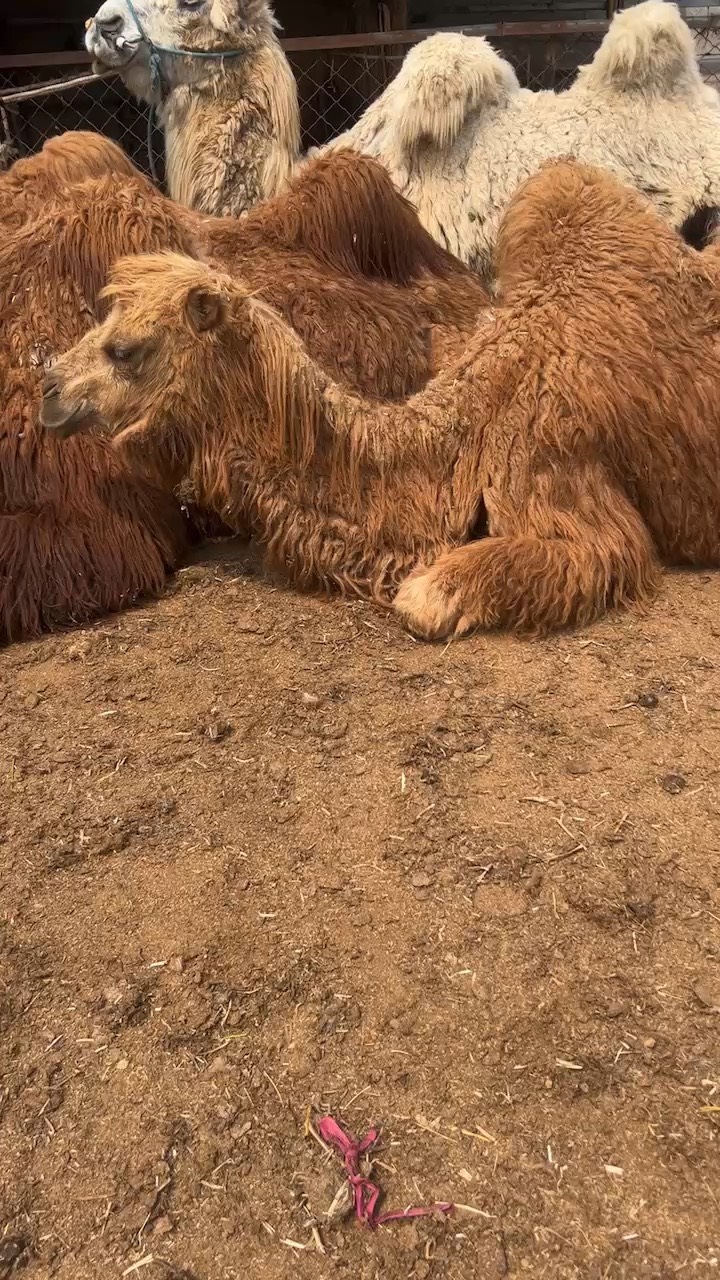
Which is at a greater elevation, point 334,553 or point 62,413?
point 62,413

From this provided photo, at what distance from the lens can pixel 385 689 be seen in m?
2.89

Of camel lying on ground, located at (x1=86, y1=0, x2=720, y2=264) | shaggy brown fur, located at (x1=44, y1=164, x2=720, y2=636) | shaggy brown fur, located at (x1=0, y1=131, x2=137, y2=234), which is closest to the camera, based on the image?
shaggy brown fur, located at (x1=44, y1=164, x2=720, y2=636)

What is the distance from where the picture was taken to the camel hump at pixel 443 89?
533 centimetres

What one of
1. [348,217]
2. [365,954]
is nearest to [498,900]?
[365,954]

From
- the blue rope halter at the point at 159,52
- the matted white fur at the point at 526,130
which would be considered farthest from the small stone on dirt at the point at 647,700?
the blue rope halter at the point at 159,52

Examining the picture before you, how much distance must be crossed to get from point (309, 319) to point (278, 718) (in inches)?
73.5

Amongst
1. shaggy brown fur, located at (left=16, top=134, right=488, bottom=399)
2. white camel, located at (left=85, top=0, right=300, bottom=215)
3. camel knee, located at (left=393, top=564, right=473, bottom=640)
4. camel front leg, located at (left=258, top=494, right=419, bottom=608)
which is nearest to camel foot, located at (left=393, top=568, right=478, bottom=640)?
camel knee, located at (left=393, top=564, right=473, bottom=640)

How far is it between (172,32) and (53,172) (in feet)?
5.04

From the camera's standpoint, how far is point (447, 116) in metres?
5.37

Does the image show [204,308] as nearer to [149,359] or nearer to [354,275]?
[149,359]

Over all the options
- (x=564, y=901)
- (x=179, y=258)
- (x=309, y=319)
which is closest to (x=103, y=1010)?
(x=564, y=901)

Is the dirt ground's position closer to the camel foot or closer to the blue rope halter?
the camel foot

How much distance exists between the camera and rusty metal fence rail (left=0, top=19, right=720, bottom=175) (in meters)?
8.50

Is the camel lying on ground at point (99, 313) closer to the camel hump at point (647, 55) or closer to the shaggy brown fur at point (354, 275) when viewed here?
the shaggy brown fur at point (354, 275)
